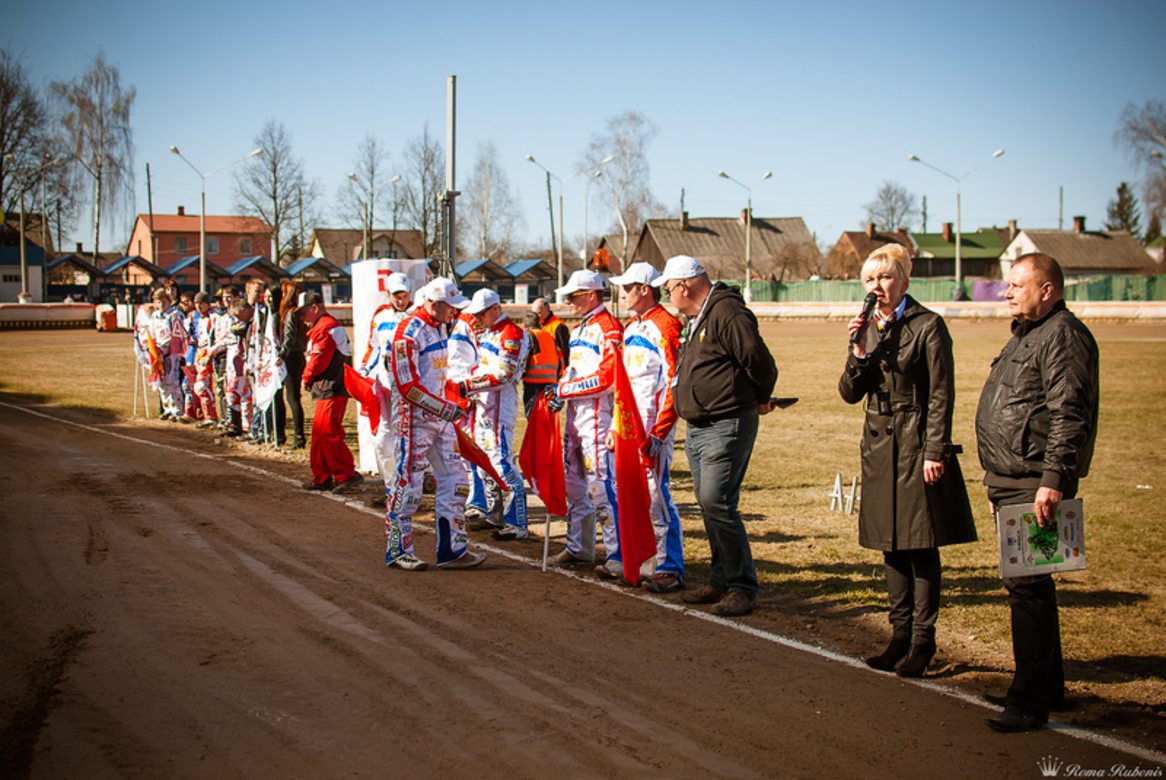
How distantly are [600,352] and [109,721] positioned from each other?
12.3ft

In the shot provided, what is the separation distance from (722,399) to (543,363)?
3.08m

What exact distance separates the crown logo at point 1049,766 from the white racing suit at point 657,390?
291 cm

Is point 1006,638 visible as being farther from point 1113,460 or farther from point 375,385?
point 1113,460

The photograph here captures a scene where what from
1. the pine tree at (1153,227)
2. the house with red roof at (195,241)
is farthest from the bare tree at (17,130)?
the pine tree at (1153,227)

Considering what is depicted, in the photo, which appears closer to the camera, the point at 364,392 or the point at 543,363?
the point at 364,392

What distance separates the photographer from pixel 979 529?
8219mm

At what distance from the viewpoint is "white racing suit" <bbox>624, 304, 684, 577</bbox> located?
6148mm

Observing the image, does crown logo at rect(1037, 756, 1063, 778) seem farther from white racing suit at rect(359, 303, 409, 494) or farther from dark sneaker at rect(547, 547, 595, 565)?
white racing suit at rect(359, 303, 409, 494)

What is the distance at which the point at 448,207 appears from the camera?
37.2ft

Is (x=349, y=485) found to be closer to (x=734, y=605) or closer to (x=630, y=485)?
(x=630, y=485)

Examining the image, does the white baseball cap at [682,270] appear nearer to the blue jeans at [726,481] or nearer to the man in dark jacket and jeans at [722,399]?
the man in dark jacket and jeans at [722,399]

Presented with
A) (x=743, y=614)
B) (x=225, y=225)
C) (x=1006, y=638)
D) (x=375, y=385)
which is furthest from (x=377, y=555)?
(x=225, y=225)

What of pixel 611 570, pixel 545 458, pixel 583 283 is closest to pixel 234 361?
pixel 545 458

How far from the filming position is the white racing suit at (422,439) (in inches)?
256
